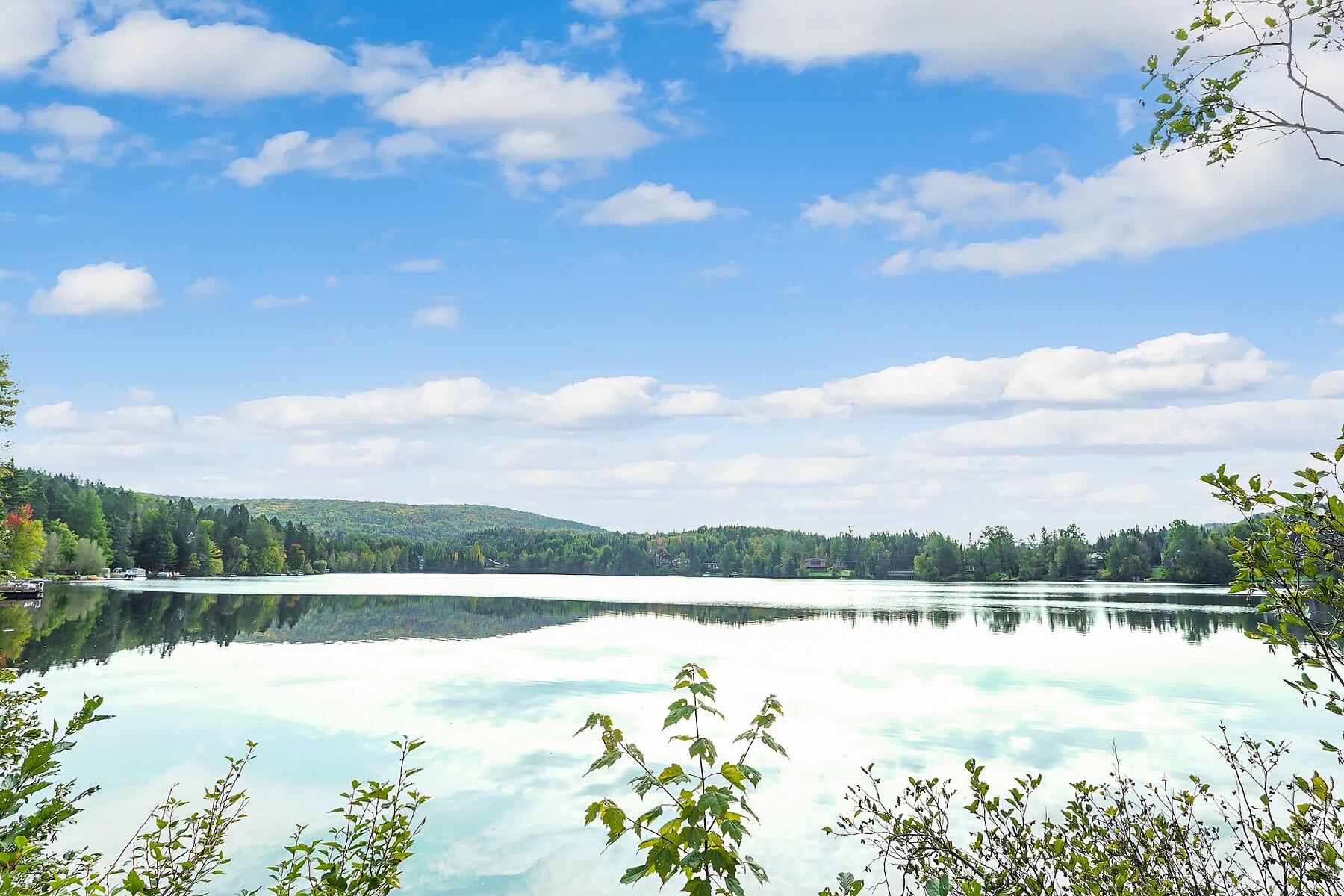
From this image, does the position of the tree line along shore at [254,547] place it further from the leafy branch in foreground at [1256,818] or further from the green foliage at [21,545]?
the leafy branch in foreground at [1256,818]

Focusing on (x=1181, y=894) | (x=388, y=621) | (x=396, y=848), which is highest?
(x=396, y=848)

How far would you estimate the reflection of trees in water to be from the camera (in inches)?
1542

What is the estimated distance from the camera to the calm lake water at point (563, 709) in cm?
1394

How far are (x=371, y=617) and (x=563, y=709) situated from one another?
37655mm

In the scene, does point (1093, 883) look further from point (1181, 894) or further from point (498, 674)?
point (498, 674)

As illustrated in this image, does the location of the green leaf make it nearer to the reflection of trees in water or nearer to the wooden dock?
the reflection of trees in water

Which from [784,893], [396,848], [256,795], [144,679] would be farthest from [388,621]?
[396,848]

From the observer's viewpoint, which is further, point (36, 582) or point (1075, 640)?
point (36, 582)

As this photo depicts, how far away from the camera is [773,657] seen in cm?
3678

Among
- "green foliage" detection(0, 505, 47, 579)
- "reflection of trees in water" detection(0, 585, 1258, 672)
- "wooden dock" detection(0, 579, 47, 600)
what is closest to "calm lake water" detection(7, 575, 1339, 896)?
"reflection of trees in water" detection(0, 585, 1258, 672)

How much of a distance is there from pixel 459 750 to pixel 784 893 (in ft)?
33.6

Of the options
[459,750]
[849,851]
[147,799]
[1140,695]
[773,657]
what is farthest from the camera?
[773,657]

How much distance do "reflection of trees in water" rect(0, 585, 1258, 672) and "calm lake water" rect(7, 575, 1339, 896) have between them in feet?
1.58

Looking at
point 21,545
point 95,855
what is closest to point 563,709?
point 95,855
